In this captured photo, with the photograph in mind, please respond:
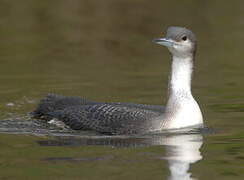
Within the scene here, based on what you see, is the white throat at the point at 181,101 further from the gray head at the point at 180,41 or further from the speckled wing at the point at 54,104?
the speckled wing at the point at 54,104

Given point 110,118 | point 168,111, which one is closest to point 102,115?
point 110,118

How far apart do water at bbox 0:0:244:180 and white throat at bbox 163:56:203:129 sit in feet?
0.64

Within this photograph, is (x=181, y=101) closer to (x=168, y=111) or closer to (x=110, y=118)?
(x=168, y=111)

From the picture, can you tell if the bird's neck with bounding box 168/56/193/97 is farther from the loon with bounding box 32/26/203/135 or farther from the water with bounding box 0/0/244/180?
the water with bounding box 0/0/244/180

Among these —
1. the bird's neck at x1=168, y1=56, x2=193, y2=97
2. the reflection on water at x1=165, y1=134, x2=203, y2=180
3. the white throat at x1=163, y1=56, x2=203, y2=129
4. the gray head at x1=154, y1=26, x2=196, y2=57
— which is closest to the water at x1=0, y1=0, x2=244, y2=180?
the reflection on water at x1=165, y1=134, x2=203, y2=180

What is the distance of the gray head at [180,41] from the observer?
1055cm

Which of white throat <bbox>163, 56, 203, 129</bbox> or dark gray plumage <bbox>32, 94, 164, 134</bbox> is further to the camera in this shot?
dark gray plumage <bbox>32, 94, 164, 134</bbox>

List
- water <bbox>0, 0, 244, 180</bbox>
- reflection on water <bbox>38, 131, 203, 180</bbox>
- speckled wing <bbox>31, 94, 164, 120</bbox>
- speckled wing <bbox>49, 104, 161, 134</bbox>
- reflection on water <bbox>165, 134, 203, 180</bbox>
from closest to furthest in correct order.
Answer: reflection on water <bbox>165, 134, 203, 180</bbox>
water <bbox>0, 0, 244, 180</bbox>
reflection on water <bbox>38, 131, 203, 180</bbox>
speckled wing <bbox>49, 104, 161, 134</bbox>
speckled wing <bbox>31, 94, 164, 120</bbox>

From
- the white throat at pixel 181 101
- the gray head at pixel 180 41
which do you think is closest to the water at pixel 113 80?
the white throat at pixel 181 101

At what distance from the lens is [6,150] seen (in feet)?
32.2

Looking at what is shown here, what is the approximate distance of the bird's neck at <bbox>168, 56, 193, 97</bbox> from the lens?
10750mm

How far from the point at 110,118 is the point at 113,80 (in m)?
3.74

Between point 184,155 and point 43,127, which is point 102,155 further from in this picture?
point 43,127

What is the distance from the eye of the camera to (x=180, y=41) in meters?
10.6
